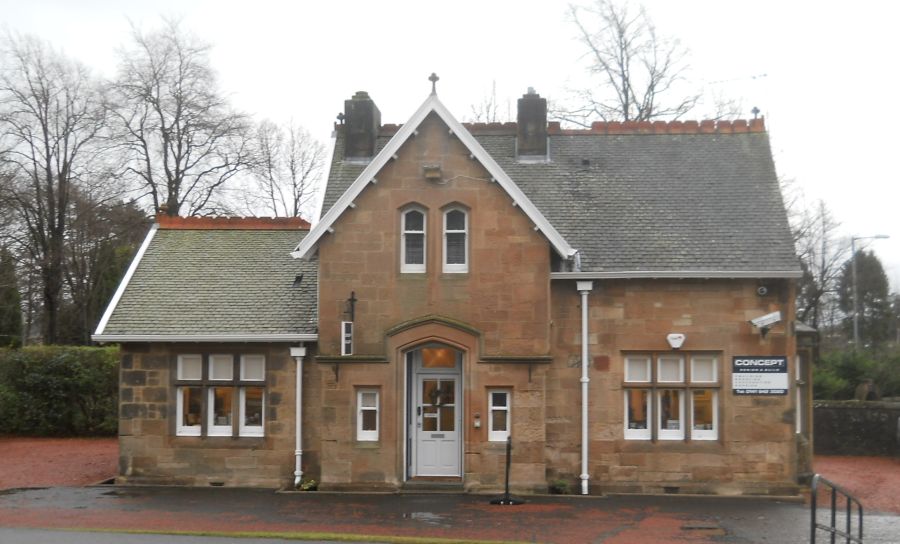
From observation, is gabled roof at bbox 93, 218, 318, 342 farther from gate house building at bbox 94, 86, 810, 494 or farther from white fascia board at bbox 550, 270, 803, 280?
white fascia board at bbox 550, 270, 803, 280

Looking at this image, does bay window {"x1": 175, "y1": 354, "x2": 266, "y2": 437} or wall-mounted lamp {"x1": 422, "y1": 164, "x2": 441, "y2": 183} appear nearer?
wall-mounted lamp {"x1": 422, "y1": 164, "x2": 441, "y2": 183}

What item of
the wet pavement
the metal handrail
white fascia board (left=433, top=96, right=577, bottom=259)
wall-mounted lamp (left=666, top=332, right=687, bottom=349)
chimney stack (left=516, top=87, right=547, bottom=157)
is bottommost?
the wet pavement

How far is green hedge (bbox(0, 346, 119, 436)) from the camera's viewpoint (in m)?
26.5

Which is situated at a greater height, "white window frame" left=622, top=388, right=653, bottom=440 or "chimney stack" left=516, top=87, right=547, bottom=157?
"chimney stack" left=516, top=87, right=547, bottom=157

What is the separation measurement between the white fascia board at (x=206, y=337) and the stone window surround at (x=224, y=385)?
0.50 meters

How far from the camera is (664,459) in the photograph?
1731 cm

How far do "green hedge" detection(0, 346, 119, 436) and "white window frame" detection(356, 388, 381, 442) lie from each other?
1235cm

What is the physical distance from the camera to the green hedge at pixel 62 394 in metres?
26.5

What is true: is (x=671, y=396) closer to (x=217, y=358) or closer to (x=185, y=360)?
(x=217, y=358)

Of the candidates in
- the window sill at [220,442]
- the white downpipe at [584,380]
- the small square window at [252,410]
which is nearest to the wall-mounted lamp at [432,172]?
the white downpipe at [584,380]

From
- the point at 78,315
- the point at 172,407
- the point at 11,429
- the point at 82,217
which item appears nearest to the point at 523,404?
the point at 172,407

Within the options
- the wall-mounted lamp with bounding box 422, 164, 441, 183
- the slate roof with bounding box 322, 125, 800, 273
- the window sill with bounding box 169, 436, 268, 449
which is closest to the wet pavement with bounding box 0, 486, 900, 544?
the window sill with bounding box 169, 436, 268, 449

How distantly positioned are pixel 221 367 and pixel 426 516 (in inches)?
230

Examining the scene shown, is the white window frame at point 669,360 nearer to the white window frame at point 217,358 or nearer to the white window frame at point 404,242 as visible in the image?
the white window frame at point 404,242
